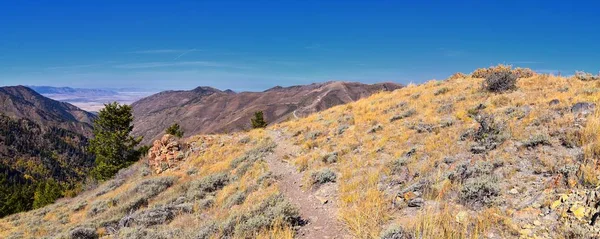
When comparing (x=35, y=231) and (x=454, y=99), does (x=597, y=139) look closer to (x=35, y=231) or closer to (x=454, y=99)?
(x=454, y=99)

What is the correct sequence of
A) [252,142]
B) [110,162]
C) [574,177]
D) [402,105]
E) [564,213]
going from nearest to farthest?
[564,213] → [574,177] → [402,105] → [252,142] → [110,162]

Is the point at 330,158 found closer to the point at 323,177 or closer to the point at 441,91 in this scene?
the point at 323,177

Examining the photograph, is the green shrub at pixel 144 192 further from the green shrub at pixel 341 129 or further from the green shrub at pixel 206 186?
the green shrub at pixel 341 129

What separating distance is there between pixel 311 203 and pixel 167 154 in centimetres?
1816

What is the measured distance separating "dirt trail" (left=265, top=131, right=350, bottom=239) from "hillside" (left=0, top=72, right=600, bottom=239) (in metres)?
0.04

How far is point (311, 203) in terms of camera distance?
856cm

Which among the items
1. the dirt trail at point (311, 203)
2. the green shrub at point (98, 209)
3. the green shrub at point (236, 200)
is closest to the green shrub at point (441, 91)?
the dirt trail at point (311, 203)

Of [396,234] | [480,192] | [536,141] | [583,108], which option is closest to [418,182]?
[480,192]

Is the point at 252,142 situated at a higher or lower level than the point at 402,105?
lower

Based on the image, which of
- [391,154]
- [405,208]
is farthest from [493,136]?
[405,208]

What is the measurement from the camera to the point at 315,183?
33.1 ft

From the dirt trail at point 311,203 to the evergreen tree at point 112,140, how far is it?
123 feet

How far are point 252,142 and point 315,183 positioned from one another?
39.9ft

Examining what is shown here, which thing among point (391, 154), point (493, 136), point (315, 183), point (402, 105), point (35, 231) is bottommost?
point (35, 231)
